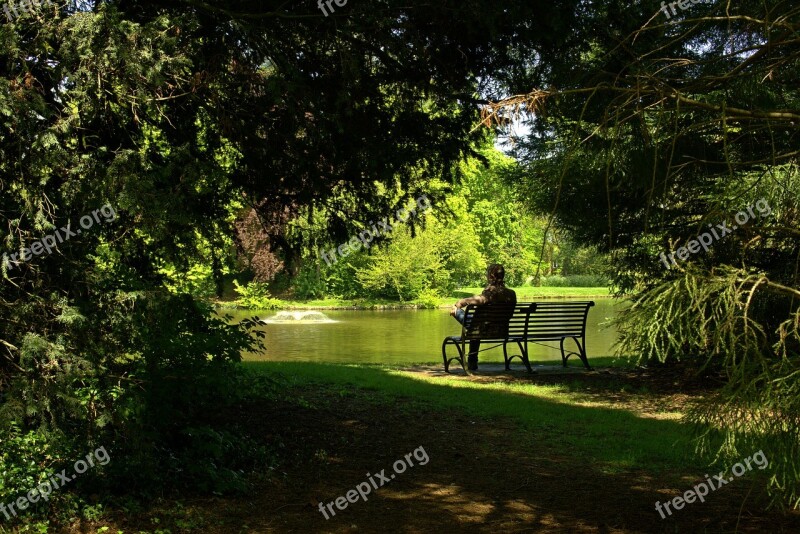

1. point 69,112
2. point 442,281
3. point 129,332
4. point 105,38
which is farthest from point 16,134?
point 442,281

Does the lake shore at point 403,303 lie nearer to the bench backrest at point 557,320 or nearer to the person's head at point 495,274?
the person's head at point 495,274

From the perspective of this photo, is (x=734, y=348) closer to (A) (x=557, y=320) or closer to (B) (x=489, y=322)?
(B) (x=489, y=322)

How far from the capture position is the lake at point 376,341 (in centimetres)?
1576

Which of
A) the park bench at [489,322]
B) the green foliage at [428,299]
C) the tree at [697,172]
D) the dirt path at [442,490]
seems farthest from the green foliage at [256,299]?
the dirt path at [442,490]

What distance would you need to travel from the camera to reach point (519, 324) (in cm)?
1026

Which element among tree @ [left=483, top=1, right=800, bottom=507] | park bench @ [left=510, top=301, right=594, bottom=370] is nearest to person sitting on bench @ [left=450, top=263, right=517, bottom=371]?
park bench @ [left=510, top=301, right=594, bottom=370]

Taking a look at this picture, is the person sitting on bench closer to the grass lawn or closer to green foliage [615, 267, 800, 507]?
the grass lawn

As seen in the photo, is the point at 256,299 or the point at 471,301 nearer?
the point at 471,301

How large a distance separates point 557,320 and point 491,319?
45.4 inches

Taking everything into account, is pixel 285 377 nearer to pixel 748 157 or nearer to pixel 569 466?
pixel 569 466

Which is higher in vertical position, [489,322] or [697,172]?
[697,172]

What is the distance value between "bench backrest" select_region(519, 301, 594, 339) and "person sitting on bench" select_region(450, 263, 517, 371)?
0.41 meters

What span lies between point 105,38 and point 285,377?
5.52m

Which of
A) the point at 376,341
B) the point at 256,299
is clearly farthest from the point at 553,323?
the point at 256,299
